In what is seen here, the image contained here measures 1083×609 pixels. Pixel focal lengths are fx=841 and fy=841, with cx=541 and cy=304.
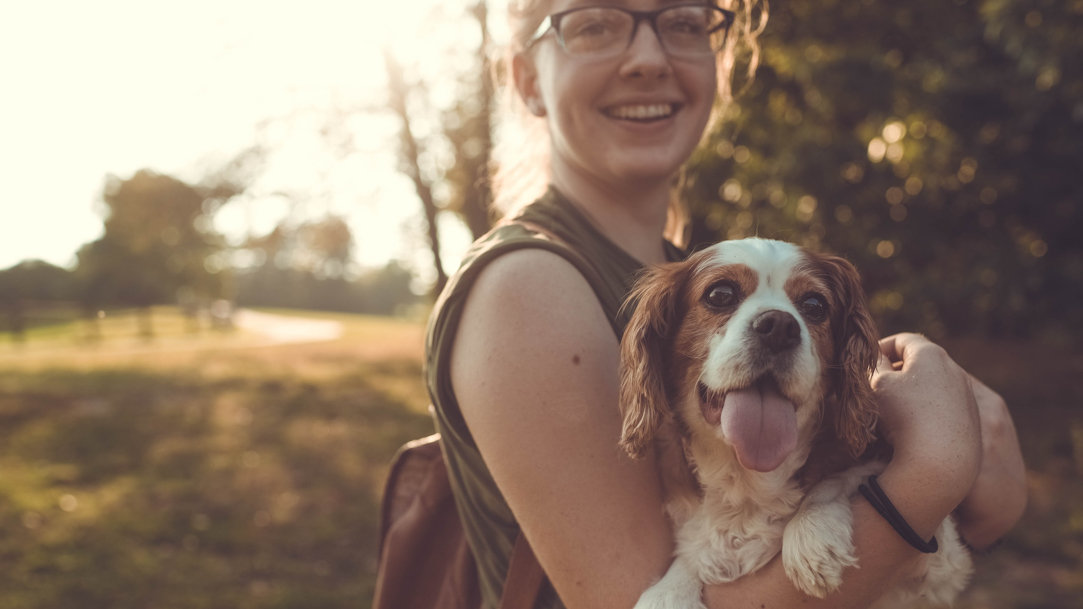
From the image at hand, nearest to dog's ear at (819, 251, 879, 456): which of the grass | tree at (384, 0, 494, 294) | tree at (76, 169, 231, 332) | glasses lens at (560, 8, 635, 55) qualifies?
glasses lens at (560, 8, 635, 55)

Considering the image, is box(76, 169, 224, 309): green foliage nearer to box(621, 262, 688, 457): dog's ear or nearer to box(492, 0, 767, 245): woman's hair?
box(492, 0, 767, 245): woman's hair

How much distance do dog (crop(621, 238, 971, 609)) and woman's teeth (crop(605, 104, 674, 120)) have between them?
41 centimetres

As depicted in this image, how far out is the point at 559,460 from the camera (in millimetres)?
1773

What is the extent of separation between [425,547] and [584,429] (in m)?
0.64

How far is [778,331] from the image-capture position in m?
1.87

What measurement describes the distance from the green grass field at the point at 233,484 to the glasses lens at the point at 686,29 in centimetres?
365

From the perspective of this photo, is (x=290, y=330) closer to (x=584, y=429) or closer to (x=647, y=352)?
(x=647, y=352)

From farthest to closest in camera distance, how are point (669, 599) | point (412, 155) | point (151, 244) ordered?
point (151, 244) → point (412, 155) → point (669, 599)

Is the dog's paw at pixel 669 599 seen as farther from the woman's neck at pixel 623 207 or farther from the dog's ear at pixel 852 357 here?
the woman's neck at pixel 623 207

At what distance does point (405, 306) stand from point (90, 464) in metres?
68.8

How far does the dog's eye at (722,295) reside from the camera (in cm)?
210

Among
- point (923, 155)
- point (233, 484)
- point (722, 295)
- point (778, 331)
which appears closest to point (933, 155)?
point (923, 155)

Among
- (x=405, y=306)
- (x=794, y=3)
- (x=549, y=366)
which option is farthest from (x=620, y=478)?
(x=405, y=306)

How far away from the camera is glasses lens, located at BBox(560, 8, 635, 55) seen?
223cm
